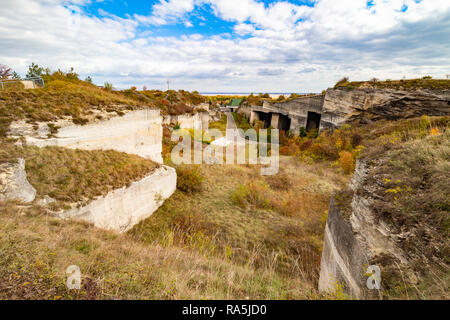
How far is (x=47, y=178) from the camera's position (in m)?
5.35

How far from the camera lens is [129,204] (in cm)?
714

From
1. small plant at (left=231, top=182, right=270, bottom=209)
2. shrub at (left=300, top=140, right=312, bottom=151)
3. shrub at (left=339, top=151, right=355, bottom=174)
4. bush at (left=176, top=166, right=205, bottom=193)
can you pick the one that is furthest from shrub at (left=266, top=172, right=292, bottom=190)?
shrub at (left=300, top=140, right=312, bottom=151)

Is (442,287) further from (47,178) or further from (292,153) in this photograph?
(292,153)

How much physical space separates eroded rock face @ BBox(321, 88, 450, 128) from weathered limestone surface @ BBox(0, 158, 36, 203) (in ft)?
64.0

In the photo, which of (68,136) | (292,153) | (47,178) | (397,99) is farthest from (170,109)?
(397,99)

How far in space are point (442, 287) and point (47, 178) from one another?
7.84 metres

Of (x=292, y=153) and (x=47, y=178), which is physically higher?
(x=47, y=178)

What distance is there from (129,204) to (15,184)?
121 inches

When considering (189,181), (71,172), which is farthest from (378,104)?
(71,172)

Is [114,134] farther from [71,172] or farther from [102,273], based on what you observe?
[102,273]

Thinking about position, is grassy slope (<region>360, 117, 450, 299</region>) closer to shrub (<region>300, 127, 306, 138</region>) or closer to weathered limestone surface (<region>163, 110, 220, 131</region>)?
shrub (<region>300, 127, 306, 138</region>)

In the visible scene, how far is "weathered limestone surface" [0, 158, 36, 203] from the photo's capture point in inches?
177

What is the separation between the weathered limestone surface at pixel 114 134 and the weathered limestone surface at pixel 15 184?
1753 mm

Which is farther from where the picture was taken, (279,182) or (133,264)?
(279,182)
